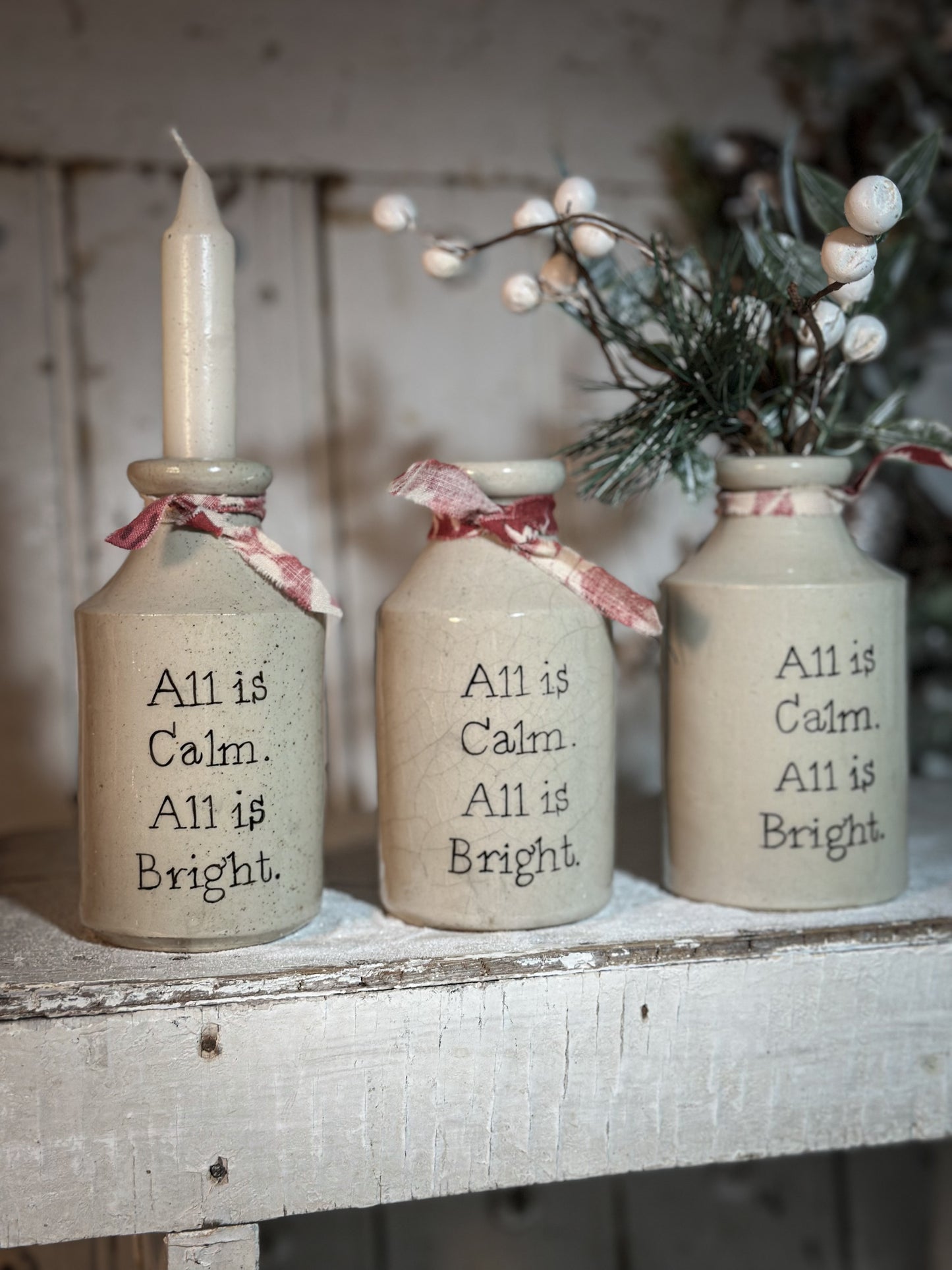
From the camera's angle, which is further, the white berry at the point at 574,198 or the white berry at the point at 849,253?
the white berry at the point at 574,198

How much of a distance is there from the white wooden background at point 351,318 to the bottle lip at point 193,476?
38 cm

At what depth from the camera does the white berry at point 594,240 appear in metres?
0.74

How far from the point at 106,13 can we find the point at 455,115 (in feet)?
Answer: 1.01

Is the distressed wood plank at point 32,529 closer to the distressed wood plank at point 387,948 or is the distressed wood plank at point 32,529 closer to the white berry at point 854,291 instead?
the distressed wood plank at point 387,948

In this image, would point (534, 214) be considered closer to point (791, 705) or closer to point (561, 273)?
point (561, 273)

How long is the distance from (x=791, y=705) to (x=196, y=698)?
1.09 ft

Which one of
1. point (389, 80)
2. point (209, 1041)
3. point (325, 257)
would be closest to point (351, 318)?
point (325, 257)

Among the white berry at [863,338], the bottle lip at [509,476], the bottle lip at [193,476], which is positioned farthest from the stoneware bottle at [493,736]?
the white berry at [863,338]

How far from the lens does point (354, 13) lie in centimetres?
107

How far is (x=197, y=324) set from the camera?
2.19ft

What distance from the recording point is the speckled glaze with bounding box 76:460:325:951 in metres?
0.64

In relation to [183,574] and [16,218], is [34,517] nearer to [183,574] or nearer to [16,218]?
[16,218]

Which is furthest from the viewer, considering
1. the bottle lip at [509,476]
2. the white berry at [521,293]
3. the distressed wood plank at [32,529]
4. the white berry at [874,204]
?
the distressed wood plank at [32,529]

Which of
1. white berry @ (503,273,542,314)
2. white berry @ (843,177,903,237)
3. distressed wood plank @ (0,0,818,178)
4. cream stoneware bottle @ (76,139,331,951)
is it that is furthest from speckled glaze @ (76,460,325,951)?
distressed wood plank @ (0,0,818,178)
